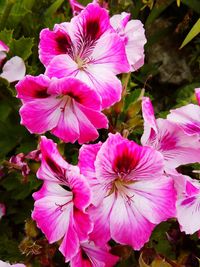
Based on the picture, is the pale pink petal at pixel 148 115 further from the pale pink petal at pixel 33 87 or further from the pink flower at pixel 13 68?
the pink flower at pixel 13 68

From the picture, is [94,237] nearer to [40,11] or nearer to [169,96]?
[40,11]

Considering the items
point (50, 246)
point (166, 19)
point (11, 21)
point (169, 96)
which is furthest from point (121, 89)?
point (166, 19)

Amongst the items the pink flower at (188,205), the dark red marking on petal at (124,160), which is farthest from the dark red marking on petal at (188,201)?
the dark red marking on petal at (124,160)

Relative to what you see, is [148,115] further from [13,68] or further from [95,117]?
[13,68]

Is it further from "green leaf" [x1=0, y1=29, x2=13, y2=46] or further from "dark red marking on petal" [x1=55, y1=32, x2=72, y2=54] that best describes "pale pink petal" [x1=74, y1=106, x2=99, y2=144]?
"green leaf" [x1=0, y1=29, x2=13, y2=46]

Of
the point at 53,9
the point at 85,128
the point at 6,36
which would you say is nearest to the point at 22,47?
the point at 6,36

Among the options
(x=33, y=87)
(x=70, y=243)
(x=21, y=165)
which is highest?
(x=33, y=87)
